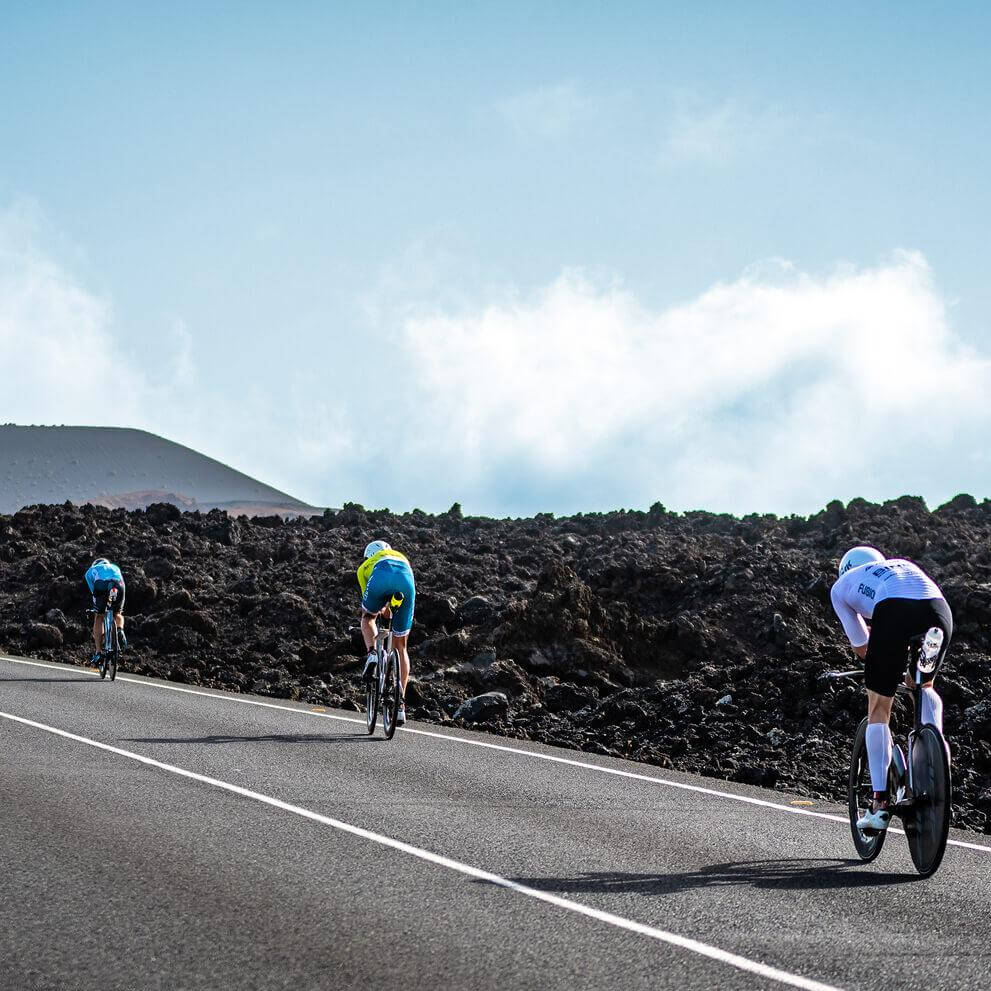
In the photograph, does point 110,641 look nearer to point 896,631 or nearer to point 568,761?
point 568,761

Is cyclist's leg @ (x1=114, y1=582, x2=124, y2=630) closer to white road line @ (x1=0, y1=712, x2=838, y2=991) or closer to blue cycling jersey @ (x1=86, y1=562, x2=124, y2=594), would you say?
blue cycling jersey @ (x1=86, y1=562, x2=124, y2=594)

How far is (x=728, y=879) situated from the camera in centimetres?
719

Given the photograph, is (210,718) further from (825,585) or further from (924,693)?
(825,585)

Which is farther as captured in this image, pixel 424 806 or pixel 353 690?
pixel 353 690

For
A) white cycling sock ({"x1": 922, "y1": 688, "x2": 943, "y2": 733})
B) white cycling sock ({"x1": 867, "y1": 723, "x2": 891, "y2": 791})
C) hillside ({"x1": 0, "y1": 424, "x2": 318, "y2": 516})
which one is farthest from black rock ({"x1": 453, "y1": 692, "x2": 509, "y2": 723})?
hillside ({"x1": 0, "y1": 424, "x2": 318, "y2": 516})

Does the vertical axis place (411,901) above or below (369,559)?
below


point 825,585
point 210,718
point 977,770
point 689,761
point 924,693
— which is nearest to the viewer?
point 924,693

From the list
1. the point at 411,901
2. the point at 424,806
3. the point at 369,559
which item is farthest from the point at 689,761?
the point at 411,901

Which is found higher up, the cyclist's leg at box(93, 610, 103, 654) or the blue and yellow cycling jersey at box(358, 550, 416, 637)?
the blue and yellow cycling jersey at box(358, 550, 416, 637)

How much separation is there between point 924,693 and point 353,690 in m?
14.6

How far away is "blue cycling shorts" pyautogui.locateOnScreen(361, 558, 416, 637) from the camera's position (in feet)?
44.0

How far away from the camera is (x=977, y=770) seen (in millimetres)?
13055

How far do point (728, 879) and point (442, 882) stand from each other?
1667 millimetres

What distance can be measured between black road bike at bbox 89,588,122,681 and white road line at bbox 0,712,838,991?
31.3 ft
